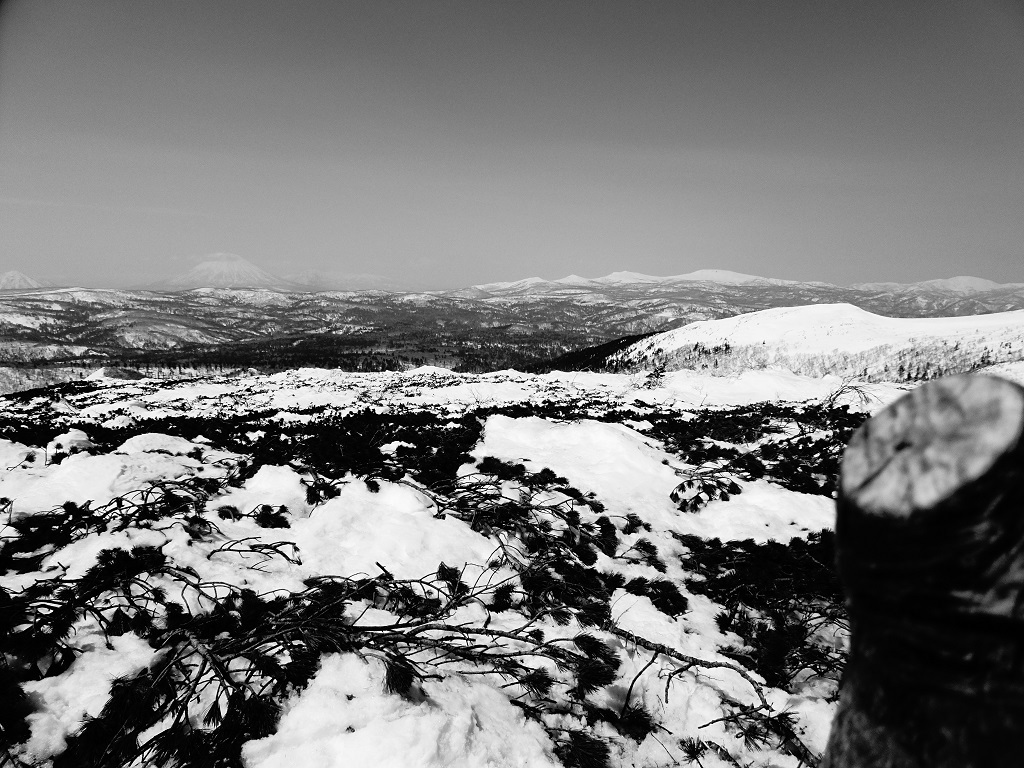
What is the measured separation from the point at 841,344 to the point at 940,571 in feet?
205

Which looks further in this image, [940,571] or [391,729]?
[391,729]

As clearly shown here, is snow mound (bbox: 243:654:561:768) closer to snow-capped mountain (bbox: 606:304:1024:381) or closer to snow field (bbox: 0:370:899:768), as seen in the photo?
snow field (bbox: 0:370:899:768)

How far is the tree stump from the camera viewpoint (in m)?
0.69

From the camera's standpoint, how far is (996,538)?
695 millimetres

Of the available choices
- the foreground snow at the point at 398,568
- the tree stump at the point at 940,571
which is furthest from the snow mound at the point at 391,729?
the tree stump at the point at 940,571

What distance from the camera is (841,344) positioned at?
5088 cm

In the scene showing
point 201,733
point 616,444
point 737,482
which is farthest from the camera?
point 616,444

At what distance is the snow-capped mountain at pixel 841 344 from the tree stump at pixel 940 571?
36.8 metres

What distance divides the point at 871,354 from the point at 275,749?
193 feet

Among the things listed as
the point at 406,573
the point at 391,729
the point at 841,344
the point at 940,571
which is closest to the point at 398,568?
the point at 406,573

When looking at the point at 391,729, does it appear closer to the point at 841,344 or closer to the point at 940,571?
the point at 940,571

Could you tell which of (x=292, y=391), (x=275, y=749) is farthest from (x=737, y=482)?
(x=292, y=391)

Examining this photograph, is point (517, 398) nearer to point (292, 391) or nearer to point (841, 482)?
point (292, 391)

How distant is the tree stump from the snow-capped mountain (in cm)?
3679
